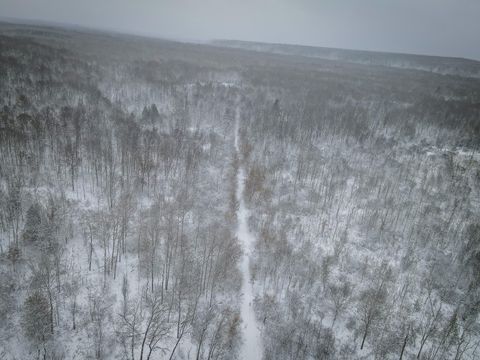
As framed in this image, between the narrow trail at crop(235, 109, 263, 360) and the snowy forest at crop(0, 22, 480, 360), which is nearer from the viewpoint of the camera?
the narrow trail at crop(235, 109, 263, 360)

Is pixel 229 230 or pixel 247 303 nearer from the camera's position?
pixel 247 303

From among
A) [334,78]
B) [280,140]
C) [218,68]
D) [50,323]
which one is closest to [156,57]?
[218,68]

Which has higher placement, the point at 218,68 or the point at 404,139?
the point at 218,68

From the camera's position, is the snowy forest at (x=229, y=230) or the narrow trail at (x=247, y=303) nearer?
the narrow trail at (x=247, y=303)

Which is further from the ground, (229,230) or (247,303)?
(229,230)

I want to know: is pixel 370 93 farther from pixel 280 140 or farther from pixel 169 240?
pixel 169 240
